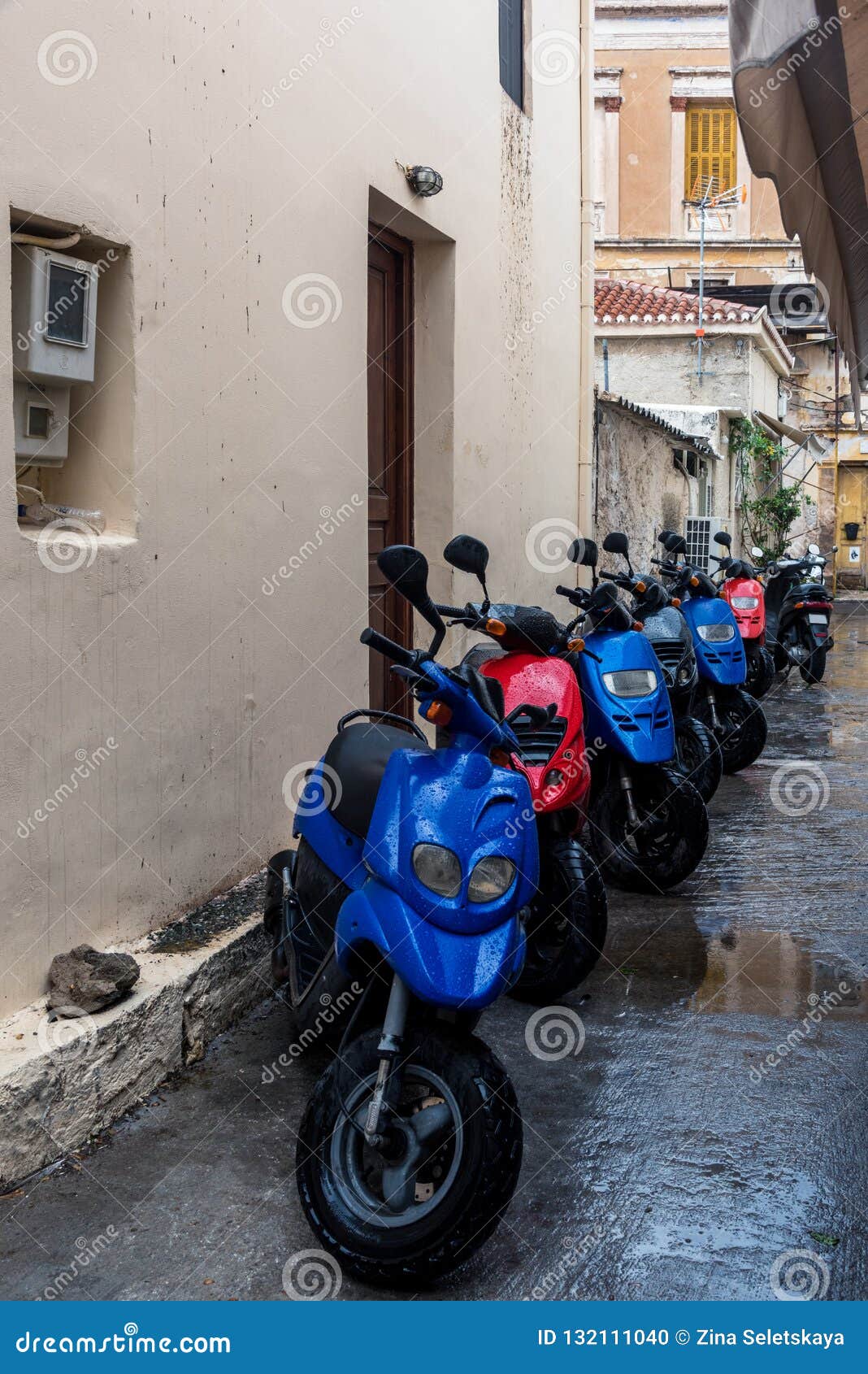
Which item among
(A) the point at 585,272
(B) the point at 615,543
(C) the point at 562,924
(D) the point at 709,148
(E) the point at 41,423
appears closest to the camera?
(E) the point at 41,423

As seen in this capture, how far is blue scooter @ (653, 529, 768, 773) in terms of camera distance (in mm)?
7668

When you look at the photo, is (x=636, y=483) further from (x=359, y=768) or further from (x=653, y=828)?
(x=359, y=768)

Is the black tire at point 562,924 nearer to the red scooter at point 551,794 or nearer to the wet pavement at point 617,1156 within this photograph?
the red scooter at point 551,794

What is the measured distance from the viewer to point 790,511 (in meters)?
22.0

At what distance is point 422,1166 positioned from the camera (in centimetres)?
263

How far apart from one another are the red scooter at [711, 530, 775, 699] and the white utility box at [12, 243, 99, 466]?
707cm

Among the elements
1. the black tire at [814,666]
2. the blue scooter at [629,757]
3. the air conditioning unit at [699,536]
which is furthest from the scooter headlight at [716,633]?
the air conditioning unit at [699,536]

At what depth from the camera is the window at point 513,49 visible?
7.51 m

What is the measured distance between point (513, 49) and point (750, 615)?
173 inches

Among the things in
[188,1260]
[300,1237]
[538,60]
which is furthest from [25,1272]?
[538,60]

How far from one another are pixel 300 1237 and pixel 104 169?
109 inches

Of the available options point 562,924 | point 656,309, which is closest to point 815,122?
point 562,924

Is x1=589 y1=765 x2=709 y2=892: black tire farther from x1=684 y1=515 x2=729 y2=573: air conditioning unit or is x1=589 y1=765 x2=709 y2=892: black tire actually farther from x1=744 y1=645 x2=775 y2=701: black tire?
x1=684 y1=515 x2=729 y2=573: air conditioning unit

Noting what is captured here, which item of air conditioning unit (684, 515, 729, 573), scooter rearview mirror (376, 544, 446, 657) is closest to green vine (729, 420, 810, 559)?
air conditioning unit (684, 515, 729, 573)
